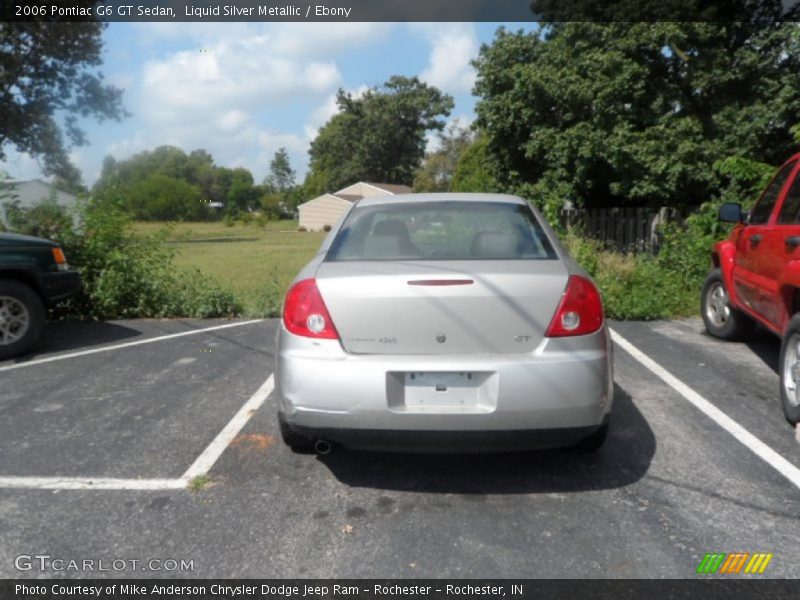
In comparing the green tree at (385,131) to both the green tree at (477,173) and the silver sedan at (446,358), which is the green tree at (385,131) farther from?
the silver sedan at (446,358)

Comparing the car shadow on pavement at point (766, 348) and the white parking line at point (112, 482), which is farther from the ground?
the white parking line at point (112, 482)

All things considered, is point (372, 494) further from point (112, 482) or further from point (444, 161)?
point (444, 161)

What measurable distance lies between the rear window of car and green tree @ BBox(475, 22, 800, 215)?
758 cm

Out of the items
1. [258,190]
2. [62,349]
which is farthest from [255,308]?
[258,190]

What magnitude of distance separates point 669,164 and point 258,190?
75228 mm

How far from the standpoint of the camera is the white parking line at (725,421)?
11.8 ft

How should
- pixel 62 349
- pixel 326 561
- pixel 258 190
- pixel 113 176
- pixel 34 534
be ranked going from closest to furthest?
pixel 326 561 < pixel 34 534 < pixel 62 349 < pixel 113 176 < pixel 258 190

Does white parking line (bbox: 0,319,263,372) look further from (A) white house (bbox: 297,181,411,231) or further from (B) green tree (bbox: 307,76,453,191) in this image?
(B) green tree (bbox: 307,76,453,191)

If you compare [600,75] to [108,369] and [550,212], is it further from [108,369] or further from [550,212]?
[108,369]

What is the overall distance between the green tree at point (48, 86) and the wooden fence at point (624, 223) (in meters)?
23.8

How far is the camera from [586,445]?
3.53 m

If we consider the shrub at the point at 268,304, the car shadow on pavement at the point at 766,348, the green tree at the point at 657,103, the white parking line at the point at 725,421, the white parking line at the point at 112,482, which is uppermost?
the green tree at the point at 657,103
